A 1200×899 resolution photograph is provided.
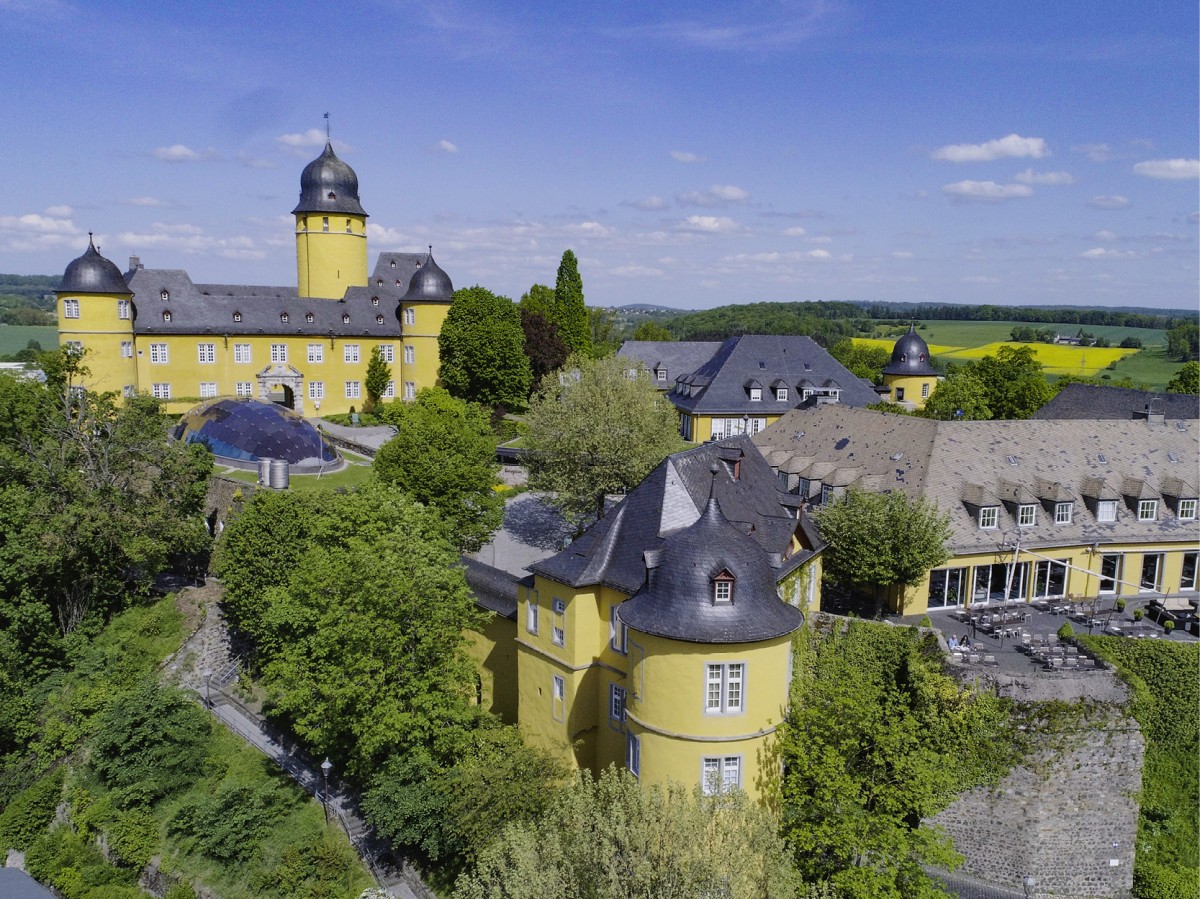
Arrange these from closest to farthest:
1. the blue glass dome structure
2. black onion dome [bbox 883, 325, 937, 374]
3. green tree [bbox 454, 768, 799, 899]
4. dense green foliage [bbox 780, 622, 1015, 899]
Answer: green tree [bbox 454, 768, 799, 899] < dense green foliage [bbox 780, 622, 1015, 899] < the blue glass dome structure < black onion dome [bbox 883, 325, 937, 374]

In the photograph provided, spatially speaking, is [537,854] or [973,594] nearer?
[537,854]

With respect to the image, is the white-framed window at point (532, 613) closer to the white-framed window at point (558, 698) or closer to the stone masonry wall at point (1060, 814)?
the white-framed window at point (558, 698)

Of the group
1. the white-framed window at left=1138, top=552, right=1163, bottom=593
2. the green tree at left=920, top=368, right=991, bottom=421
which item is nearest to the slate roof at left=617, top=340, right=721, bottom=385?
the green tree at left=920, top=368, right=991, bottom=421

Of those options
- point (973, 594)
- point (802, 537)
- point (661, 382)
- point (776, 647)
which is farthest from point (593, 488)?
point (661, 382)

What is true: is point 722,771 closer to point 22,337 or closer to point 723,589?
point 723,589

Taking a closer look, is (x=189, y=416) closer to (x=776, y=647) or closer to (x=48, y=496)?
(x=48, y=496)

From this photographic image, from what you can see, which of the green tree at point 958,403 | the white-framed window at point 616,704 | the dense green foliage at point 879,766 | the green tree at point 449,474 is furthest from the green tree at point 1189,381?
the white-framed window at point 616,704

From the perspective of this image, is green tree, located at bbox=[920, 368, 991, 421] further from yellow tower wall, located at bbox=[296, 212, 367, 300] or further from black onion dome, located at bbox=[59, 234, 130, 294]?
black onion dome, located at bbox=[59, 234, 130, 294]

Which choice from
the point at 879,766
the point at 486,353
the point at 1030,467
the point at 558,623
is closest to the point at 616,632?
the point at 558,623
